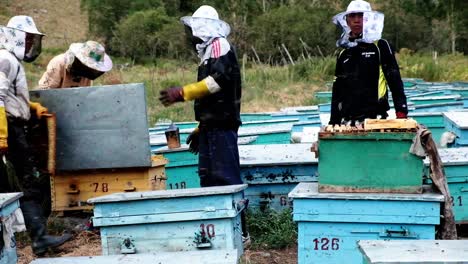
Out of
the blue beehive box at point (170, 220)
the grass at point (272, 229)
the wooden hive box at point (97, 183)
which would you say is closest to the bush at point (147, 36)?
the wooden hive box at point (97, 183)

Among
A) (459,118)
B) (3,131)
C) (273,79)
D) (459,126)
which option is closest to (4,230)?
(3,131)

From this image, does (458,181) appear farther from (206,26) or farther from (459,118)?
(206,26)

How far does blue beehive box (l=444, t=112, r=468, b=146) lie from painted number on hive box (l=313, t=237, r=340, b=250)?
2.19 meters

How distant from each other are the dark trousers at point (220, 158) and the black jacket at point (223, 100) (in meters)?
0.06

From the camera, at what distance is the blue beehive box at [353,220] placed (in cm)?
368

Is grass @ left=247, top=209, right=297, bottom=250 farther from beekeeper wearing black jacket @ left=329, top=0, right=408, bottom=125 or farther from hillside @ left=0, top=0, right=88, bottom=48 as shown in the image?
hillside @ left=0, top=0, right=88, bottom=48

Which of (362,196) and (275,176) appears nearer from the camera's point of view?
(362,196)

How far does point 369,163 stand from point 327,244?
0.51 m

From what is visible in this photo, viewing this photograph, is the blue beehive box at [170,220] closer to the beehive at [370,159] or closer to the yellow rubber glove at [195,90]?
the beehive at [370,159]

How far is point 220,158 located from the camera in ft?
15.4

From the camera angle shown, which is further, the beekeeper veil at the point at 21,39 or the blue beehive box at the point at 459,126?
the blue beehive box at the point at 459,126

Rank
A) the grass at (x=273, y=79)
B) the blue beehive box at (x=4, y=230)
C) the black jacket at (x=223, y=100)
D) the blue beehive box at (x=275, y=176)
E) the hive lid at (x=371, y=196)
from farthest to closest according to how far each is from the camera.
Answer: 1. the grass at (x=273, y=79)
2. the blue beehive box at (x=275, y=176)
3. the black jacket at (x=223, y=100)
4. the hive lid at (x=371, y=196)
5. the blue beehive box at (x=4, y=230)

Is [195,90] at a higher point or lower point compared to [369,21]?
lower

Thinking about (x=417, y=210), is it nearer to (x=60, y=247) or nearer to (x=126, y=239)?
(x=126, y=239)
